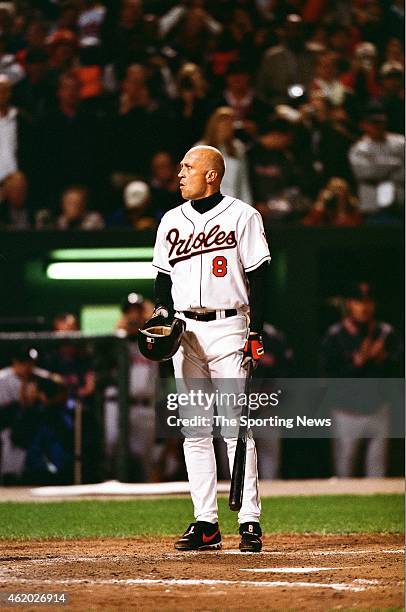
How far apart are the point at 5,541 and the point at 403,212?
477 centimetres

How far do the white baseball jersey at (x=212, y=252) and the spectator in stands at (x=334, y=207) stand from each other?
478 cm

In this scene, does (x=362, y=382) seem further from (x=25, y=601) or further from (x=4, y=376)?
(x=25, y=601)

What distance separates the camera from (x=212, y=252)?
4.39m

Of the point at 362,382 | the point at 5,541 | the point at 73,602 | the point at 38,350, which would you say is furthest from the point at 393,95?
the point at 73,602

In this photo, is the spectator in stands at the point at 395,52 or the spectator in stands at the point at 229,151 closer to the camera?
the spectator in stands at the point at 229,151

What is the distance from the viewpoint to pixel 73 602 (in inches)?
140

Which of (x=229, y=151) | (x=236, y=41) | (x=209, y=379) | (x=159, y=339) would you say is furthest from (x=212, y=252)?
(x=236, y=41)

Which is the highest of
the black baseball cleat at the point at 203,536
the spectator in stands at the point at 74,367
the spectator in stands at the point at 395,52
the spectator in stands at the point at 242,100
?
the spectator in stands at the point at 395,52

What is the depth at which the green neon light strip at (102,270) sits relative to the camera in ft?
30.0

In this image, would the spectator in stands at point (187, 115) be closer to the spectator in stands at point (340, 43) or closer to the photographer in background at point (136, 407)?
the photographer in background at point (136, 407)

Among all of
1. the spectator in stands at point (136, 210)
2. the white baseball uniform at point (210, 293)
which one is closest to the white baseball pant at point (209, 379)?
the white baseball uniform at point (210, 293)

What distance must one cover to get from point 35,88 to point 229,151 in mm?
2305

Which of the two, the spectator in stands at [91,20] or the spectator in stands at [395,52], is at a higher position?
the spectator in stands at [91,20]

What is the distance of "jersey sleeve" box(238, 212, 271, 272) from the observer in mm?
4387
